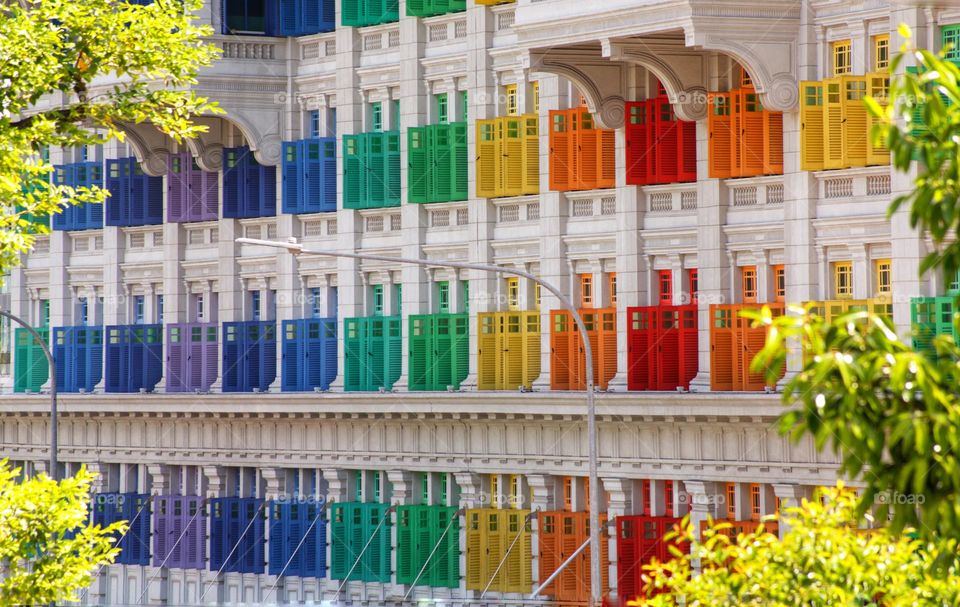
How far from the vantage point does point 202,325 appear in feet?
→ 185

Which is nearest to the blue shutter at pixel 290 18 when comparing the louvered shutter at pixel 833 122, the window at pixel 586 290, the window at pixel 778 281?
the window at pixel 586 290

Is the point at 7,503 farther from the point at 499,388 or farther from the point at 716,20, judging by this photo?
the point at 499,388

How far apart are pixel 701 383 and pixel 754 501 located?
7.90 feet

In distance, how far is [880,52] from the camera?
4059cm

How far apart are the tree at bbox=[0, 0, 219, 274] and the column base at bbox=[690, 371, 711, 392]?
1852 cm

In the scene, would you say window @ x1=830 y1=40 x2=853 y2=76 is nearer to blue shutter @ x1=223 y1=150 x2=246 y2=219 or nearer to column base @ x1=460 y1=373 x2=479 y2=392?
column base @ x1=460 y1=373 x2=479 y2=392

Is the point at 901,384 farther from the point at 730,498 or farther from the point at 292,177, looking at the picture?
the point at 292,177

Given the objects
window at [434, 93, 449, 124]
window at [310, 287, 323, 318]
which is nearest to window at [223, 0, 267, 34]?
window at [434, 93, 449, 124]

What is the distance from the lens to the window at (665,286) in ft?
148

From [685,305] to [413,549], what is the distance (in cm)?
968

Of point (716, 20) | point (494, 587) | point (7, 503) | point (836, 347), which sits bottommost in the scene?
point (494, 587)

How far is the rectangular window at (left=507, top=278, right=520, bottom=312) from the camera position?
48.9m

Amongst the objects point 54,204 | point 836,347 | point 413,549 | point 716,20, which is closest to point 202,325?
point 413,549

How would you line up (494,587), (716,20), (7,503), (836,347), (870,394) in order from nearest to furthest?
(870,394) → (836,347) → (7,503) → (716,20) → (494,587)
